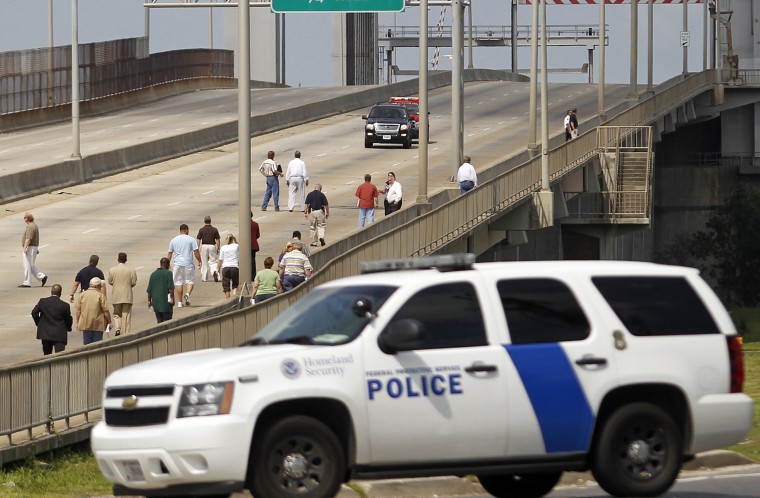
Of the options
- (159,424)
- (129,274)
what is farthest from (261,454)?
(129,274)

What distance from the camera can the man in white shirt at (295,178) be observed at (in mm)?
39938

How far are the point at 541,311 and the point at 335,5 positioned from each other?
3673cm

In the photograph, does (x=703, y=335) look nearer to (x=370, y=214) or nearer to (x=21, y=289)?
(x=21, y=289)

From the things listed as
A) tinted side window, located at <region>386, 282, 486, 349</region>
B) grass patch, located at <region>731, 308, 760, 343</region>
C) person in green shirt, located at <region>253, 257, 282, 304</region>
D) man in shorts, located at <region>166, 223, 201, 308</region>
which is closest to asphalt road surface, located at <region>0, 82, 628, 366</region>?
man in shorts, located at <region>166, 223, 201, 308</region>

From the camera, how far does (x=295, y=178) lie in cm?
4041

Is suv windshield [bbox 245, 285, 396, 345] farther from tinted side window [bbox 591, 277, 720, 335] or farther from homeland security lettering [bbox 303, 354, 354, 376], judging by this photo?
tinted side window [bbox 591, 277, 720, 335]

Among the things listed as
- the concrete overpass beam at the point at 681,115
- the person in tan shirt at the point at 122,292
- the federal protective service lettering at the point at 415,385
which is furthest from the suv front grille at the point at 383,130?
the federal protective service lettering at the point at 415,385

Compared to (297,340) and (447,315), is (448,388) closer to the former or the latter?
(447,315)

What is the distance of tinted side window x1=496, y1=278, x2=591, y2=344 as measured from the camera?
1131 centimetres

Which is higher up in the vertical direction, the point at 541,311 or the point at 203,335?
the point at 541,311

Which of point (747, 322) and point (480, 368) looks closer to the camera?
point (480, 368)

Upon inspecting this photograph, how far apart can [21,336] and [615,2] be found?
373 ft

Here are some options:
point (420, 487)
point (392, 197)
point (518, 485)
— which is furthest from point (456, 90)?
point (518, 485)

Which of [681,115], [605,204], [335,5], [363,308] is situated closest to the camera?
[363,308]
